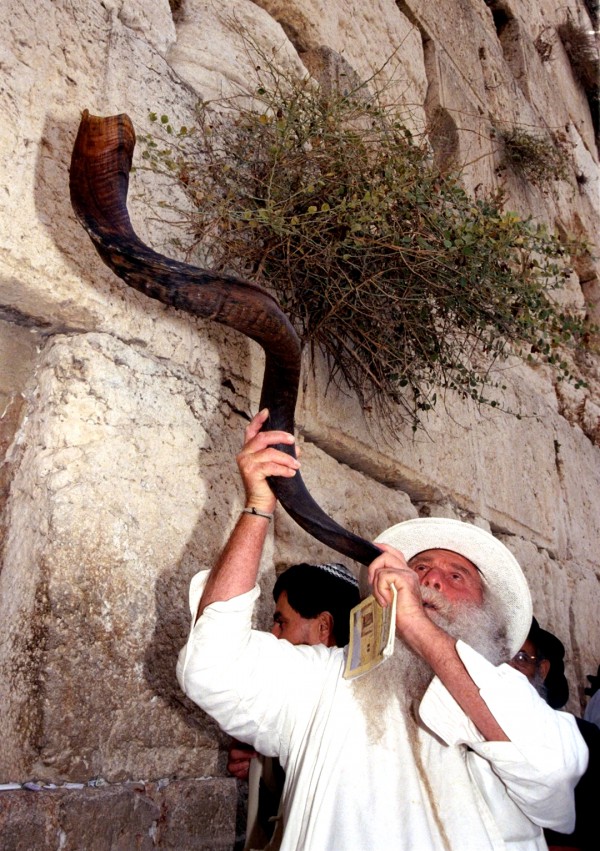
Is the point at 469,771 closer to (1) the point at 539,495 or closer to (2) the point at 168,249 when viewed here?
(2) the point at 168,249

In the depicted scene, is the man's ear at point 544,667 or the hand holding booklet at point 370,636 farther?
the man's ear at point 544,667

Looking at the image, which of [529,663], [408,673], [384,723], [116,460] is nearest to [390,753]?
[384,723]

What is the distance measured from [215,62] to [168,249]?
2.95 ft

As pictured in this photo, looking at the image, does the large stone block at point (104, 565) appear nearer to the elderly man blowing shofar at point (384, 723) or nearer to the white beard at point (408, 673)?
the elderly man blowing shofar at point (384, 723)

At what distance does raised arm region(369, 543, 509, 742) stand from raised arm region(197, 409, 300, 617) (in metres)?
0.27

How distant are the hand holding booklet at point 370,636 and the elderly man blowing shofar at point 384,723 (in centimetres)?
5

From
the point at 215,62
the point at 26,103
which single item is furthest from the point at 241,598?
the point at 215,62

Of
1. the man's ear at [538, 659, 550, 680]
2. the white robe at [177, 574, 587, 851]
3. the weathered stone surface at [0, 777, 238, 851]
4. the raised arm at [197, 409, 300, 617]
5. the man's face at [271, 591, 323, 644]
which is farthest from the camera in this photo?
the man's ear at [538, 659, 550, 680]

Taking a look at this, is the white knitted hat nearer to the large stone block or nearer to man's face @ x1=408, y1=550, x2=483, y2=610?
man's face @ x1=408, y1=550, x2=483, y2=610

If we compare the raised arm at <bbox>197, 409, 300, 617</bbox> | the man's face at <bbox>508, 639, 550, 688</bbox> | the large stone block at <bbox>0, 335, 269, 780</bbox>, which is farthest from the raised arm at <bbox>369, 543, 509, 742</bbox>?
the man's face at <bbox>508, 639, 550, 688</bbox>

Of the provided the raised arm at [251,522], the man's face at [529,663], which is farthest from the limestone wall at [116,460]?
the man's face at [529,663]

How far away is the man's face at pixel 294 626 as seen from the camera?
2203 mm

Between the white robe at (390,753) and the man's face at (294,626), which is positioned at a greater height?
the man's face at (294,626)

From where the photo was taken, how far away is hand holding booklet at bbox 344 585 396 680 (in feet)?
5.10
